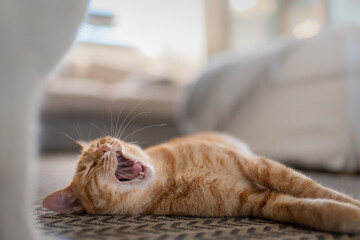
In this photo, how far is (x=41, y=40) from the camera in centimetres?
65

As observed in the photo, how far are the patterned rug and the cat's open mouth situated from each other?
0.43ft

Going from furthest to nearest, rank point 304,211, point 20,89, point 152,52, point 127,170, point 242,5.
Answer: point 242,5 < point 152,52 < point 127,170 < point 304,211 < point 20,89

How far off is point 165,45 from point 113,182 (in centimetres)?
495

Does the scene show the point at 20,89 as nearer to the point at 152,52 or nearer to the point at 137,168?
the point at 137,168

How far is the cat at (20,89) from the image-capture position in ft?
1.92

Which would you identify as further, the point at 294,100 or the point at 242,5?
the point at 242,5

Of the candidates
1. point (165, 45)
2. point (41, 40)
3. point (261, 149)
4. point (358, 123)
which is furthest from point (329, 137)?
point (165, 45)

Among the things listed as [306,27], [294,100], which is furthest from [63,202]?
[306,27]

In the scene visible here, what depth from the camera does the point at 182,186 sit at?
3.71 feet

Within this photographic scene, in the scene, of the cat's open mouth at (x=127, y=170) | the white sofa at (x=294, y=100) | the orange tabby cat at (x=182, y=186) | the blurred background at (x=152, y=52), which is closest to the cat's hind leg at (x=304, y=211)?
the orange tabby cat at (x=182, y=186)

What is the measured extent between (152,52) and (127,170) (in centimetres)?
491

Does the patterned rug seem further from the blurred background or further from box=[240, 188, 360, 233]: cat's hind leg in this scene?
the blurred background

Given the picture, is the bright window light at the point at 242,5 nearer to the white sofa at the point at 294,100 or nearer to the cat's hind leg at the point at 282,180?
the white sofa at the point at 294,100

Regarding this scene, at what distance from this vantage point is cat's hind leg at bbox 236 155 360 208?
0.99 meters
